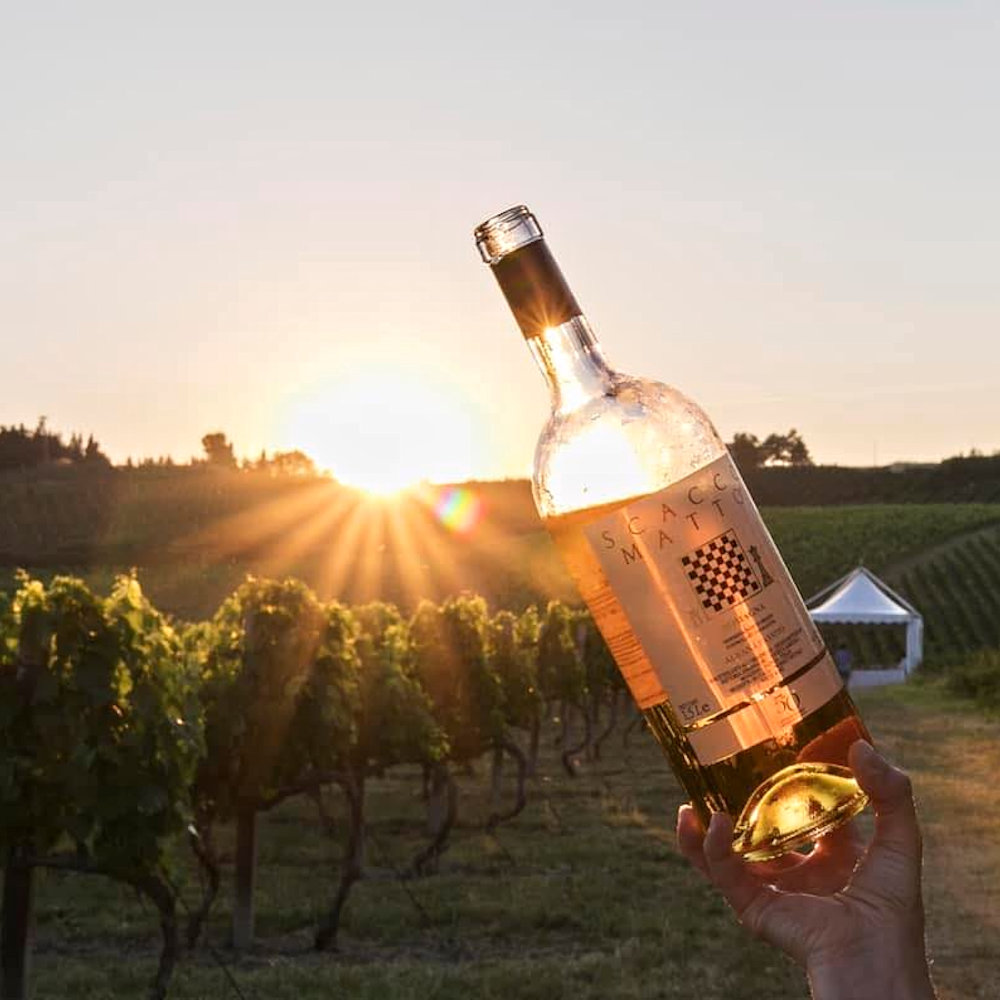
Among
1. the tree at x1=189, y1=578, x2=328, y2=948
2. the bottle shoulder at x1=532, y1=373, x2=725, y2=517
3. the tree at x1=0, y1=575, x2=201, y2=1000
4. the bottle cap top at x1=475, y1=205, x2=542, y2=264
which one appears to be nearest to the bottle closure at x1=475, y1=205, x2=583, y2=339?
the bottle cap top at x1=475, y1=205, x2=542, y2=264

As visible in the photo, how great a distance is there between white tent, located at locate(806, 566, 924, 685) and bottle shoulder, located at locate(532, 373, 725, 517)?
140 feet

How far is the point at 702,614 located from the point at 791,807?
0.33 metres

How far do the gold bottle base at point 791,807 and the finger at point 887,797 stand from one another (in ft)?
0.76

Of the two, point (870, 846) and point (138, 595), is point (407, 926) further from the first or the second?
point (870, 846)

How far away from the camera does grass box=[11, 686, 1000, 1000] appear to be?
1016 cm

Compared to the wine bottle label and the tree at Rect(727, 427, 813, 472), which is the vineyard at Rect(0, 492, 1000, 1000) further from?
the tree at Rect(727, 427, 813, 472)

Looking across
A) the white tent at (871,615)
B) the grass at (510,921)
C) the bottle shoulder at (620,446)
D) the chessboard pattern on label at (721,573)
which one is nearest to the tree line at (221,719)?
the grass at (510,921)

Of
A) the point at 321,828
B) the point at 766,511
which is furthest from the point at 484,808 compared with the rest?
the point at 766,511

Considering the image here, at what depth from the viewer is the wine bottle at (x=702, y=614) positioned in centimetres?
223

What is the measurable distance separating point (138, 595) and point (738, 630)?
6020mm

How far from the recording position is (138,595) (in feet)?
25.7

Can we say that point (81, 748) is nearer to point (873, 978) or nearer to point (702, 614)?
point (702, 614)

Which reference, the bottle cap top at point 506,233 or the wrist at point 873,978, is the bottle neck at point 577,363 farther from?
the wrist at point 873,978

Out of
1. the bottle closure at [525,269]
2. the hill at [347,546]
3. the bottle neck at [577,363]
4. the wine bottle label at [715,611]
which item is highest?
the hill at [347,546]
